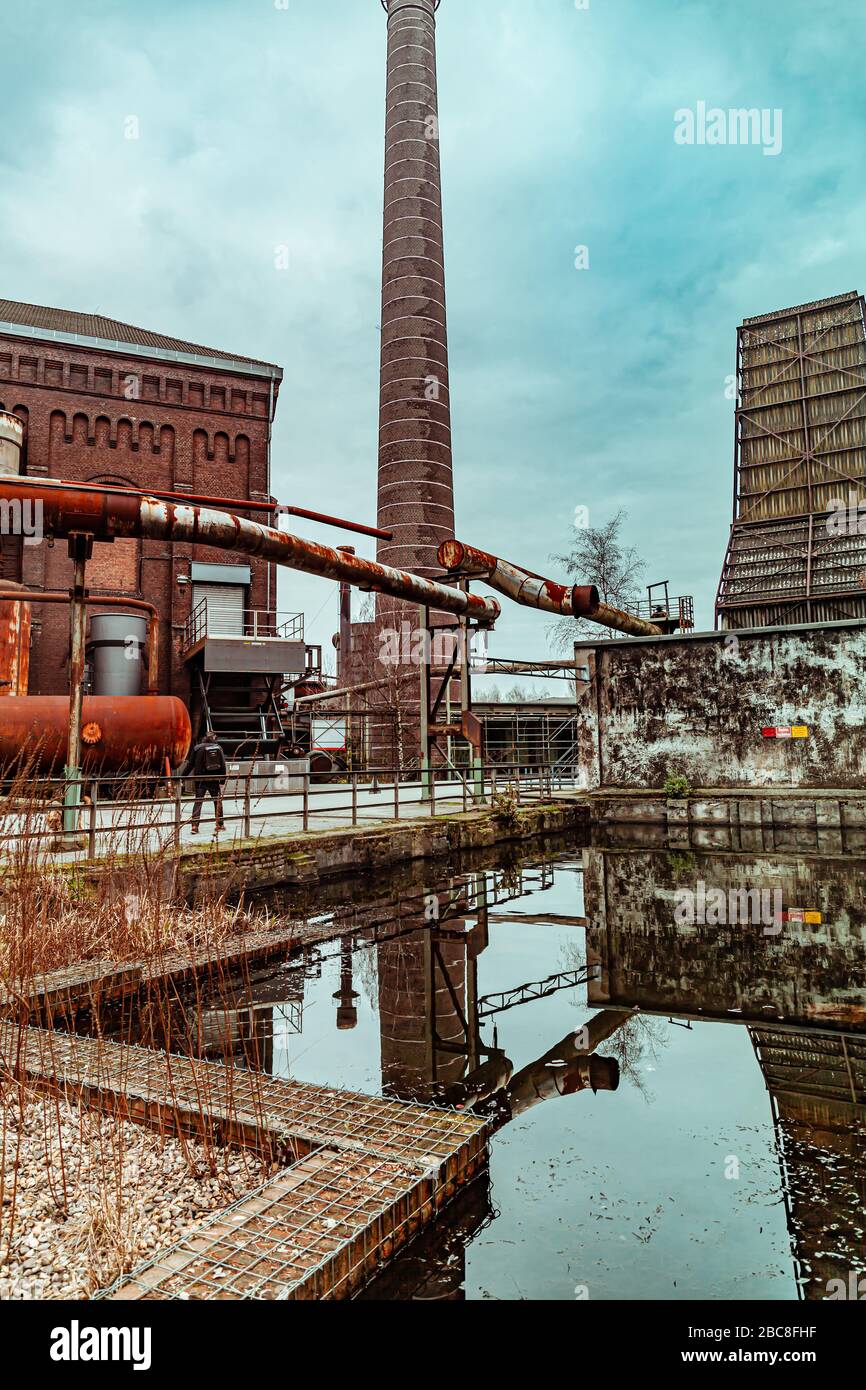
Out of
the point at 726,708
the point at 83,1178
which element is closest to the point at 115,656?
the point at 726,708

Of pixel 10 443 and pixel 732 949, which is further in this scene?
pixel 10 443

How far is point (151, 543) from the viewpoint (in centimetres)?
2442

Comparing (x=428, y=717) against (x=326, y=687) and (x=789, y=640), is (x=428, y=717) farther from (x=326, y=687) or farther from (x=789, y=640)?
(x=326, y=687)

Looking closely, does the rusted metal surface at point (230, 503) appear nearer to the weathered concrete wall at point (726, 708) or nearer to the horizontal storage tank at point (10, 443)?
the weathered concrete wall at point (726, 708)

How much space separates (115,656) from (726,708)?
48.8 feet

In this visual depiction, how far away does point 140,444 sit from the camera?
25.2m

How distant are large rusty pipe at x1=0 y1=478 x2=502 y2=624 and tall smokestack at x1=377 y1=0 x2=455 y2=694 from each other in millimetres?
17136

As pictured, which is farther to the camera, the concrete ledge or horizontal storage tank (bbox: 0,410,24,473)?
horizontal storage tank (bbox: 0,410,24,473)

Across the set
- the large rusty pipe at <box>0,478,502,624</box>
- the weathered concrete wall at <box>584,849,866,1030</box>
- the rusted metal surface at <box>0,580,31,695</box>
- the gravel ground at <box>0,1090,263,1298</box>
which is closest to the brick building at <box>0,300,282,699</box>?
the rusted metal surface at <box>0,580,31,695</box>

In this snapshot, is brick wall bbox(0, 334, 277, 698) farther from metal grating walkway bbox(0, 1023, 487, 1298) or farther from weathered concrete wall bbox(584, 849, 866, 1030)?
metal grating walkway bbox(0, 1023, 487, 1298)

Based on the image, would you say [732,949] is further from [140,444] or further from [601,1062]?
[140,444]

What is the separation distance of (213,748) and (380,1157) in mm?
8497

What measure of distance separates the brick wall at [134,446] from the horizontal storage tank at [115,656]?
287 centimetres

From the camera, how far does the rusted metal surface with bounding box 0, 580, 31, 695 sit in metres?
14.1
